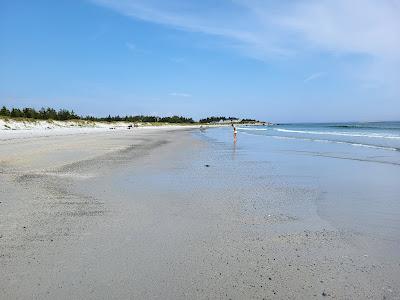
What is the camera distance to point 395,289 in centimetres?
323

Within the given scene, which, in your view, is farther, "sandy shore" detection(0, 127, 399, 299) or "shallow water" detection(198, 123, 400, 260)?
"shallow water" detection(198, 123, 400, 260)

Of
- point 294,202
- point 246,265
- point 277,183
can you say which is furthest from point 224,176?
point 246,265

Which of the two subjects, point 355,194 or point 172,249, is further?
point 355,194

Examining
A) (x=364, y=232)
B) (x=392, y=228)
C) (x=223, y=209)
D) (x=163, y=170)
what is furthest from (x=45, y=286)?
(x=163, y=170)

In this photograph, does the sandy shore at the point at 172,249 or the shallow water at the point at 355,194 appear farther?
the shallow water at the point at 355,194

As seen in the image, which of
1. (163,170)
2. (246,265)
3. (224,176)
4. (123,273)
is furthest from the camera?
(163,170)

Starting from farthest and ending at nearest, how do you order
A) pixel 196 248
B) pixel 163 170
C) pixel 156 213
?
pixel 163 170
pixel 156 213
pixel 196 248

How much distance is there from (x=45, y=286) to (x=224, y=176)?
7.15 m

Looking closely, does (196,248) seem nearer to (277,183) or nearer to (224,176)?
(277,183)

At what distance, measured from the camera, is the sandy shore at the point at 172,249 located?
10.6 ft

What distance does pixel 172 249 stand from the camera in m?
4.20

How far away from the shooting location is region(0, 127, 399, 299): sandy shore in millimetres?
3238

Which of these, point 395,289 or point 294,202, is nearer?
point 395,289

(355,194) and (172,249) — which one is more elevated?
(172,249)
